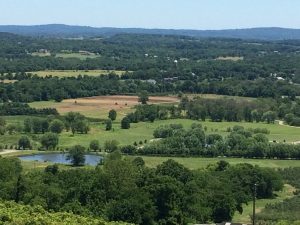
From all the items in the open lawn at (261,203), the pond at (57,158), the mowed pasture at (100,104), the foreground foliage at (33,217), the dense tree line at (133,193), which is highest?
the foreground foliage at (33,217)

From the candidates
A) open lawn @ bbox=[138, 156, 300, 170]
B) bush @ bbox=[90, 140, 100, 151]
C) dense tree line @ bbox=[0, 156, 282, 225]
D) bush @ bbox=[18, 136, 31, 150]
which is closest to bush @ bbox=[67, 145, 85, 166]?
open lawn @ bbox=[138, 156, 300, 170]

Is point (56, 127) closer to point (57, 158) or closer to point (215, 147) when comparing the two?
point (57, 158)

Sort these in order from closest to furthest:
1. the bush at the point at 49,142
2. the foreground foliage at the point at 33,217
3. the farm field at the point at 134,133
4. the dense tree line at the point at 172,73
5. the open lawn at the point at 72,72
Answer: the foreground foliage at the point at 33,217 → the bush at the point at 49,142 → the farm field at the point at 134,133 → the dense tree line at the point at 172,73 → the open lawn at the point at 72,72

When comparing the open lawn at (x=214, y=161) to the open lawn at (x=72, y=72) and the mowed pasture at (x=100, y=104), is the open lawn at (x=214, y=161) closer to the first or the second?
the mowed pasture at (x=100, y=104)

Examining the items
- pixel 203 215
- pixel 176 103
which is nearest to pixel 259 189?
pixel 203 215

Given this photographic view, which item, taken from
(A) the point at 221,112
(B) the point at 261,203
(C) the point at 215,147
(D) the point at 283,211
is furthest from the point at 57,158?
(A) the point at 221,112

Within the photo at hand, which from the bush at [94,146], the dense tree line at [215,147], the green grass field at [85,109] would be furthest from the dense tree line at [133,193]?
the green grass field at [85,109]
